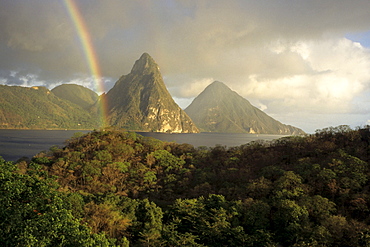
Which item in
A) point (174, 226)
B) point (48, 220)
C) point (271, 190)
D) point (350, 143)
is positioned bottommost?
point (174, 226)

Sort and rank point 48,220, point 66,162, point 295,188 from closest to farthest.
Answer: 1. point 48,220
2. point 295,188
3. point 66,162

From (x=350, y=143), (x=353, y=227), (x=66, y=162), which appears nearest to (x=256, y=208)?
(x=353, y=227)

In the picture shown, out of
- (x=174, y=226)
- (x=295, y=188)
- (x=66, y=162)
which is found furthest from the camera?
(x=66, y=162)

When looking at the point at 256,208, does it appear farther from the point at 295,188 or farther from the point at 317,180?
the point at 317,180

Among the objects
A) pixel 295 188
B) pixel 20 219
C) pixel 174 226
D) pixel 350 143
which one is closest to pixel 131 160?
pixel 174 226

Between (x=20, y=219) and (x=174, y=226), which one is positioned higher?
(x=20, y=219)

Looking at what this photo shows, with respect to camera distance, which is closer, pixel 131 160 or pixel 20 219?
pixel 20 219
